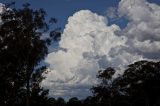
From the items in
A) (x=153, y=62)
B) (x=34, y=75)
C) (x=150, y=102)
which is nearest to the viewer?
(x=34, y=75)

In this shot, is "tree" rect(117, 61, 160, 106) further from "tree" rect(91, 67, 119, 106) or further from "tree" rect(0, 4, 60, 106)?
"tree" rect(0, 4, 60, 106)

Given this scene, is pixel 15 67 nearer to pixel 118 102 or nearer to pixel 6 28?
pixel 6 28

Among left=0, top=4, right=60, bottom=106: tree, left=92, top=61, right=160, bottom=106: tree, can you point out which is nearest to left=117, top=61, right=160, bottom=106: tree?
left=92, top=61, right=160, bottom=106: tree

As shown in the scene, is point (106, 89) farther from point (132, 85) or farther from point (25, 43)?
point (25, 43)

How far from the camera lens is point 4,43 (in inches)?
2309

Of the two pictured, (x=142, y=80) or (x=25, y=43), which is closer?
(x=25, y=43)

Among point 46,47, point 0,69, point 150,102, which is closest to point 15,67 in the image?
point 0,69

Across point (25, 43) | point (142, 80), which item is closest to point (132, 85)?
point (142, 80)

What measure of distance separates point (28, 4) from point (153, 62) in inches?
2037

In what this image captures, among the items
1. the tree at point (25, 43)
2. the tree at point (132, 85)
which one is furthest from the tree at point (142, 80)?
the tree at point (25, 43)

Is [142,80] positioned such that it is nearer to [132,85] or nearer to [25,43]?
[132,85]

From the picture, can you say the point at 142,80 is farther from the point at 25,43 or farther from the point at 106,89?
the point at 25,43

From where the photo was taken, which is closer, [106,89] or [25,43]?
[25,43]

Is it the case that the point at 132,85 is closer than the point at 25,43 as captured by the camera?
No
